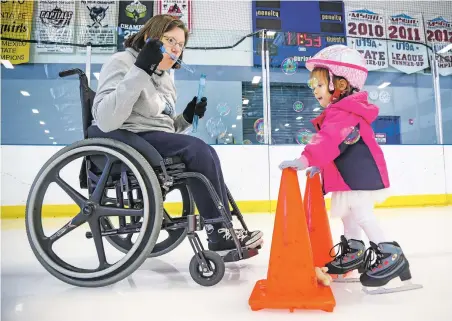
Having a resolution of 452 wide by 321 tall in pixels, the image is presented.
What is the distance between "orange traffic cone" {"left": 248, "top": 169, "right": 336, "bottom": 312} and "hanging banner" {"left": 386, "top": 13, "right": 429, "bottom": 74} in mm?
4739

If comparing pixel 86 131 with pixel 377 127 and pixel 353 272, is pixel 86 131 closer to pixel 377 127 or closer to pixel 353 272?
pixel 353 272

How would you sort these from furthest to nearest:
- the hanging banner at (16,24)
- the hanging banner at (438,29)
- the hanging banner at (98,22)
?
the hanging banner at (438,29) < the hanging banner at (98,22) < the hanging banner at (16,24)

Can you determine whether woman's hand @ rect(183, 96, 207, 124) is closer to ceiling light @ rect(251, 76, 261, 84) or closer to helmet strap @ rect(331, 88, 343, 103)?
helmet strap @ rect(331, 88, 343, 103)

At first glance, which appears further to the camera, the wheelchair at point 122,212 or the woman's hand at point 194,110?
the woman's hand at point 194,110

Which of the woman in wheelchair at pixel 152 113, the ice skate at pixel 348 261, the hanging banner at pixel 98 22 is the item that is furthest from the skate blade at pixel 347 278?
the hanging banner at pixel 98 22

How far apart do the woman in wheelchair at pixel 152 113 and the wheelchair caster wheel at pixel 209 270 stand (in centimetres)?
6

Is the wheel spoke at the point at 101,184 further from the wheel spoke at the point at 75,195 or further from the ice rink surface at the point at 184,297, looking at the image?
the ice rink surface at the point at 184,297

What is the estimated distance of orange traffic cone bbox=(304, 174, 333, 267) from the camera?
4.11 ft

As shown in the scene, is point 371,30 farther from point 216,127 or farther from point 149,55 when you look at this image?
point 149,55

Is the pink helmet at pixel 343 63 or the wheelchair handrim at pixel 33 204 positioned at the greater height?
the pink helmet at pixel 343 63

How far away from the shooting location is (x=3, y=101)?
4414 millimetres

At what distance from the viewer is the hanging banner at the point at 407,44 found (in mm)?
5301

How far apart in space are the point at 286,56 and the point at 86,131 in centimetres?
375

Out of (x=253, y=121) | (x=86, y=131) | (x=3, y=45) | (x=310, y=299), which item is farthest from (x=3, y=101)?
(x=310, y=299)
